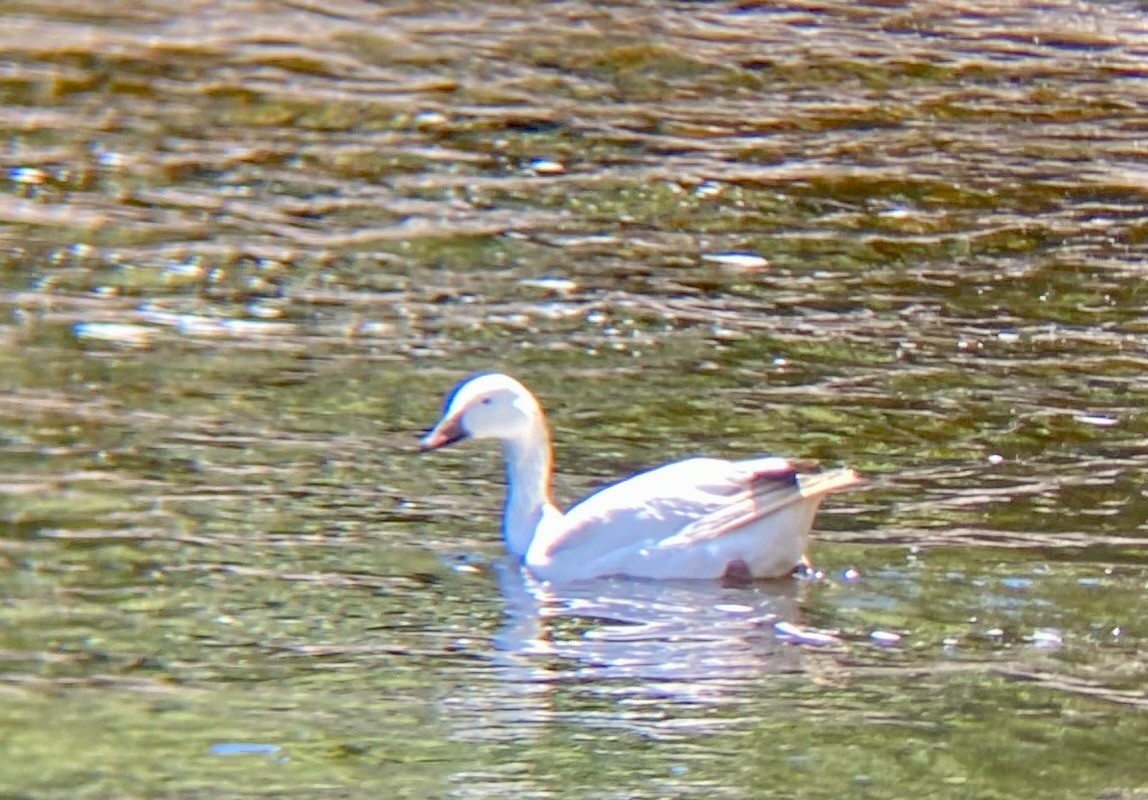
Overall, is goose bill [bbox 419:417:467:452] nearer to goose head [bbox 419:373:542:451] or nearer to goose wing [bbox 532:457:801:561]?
goose head [bbox 419:373:542:451]

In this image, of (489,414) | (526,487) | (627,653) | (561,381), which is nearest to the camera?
(627,653)

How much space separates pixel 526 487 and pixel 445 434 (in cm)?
41

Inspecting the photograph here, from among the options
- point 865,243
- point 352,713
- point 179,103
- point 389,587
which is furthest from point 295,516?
point 179,103

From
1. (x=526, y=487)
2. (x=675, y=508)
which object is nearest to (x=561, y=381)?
(x=526, y=487)

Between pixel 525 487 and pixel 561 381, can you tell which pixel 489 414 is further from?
pixel 561 381

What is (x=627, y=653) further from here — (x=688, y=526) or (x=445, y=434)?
(x=445, y=434)

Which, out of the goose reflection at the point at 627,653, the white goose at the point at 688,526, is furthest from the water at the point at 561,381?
the white goose at the point at 688,526

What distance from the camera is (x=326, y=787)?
23.2ft

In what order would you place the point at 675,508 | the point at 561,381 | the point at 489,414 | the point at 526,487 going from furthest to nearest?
the point at 561,381 < the point at 489,414 < the point at 526,487 < the point at 675,508

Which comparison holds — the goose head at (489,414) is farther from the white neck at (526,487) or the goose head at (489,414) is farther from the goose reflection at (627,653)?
the goose reflection at (627,653)

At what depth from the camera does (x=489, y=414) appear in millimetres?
10016

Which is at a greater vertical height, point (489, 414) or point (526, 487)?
point (489, 414)

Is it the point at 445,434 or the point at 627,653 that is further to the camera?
the point at 445,434

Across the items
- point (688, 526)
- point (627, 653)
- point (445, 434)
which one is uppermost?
point (445, 434)
